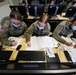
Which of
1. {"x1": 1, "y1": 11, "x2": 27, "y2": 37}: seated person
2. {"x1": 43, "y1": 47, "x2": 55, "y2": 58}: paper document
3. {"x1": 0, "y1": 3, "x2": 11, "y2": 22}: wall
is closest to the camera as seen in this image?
{"x1": 43, "y1": 47, "x2": 55, "y2": 58}: paper document

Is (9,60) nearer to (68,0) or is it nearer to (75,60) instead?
(75,60)

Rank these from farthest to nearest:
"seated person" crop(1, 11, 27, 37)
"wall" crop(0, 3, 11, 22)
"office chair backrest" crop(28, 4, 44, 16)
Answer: "wall" crop(0, 3, 11, 22) < "office chair backrest" crop(28, 4, 44, 16) < "seated person" crop(1, 11, 27, 37)

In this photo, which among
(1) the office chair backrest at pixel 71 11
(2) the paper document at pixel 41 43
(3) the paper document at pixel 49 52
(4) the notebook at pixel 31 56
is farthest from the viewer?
(1) the office chair backrest at pixel 71 11

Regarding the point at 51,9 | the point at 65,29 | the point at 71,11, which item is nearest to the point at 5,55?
the point at 65,29

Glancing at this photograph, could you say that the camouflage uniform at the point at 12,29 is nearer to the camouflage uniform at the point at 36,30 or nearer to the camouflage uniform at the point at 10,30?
the camouflage uniform at the point at 10,30

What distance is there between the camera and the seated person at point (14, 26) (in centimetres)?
164

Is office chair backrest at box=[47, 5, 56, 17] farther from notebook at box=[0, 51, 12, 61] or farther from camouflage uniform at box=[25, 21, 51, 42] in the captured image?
notebook at box=[0, 51, 12, 61]

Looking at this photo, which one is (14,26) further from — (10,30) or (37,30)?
(37,30)

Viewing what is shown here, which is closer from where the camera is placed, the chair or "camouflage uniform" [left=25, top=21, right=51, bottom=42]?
"camouflage uniform" [left=25, top=21, right=51, bottom=42]

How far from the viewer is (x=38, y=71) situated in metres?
0.43

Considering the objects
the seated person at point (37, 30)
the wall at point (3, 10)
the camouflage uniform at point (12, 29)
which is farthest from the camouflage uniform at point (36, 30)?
the wall at point (3, 10)

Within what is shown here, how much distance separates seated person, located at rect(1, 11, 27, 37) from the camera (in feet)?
5.37

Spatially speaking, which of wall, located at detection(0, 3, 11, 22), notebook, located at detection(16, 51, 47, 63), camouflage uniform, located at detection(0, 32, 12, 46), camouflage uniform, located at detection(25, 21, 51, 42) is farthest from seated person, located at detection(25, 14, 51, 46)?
wall, located at detection(0, 3, 11, 22)

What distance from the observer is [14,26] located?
1.76m
